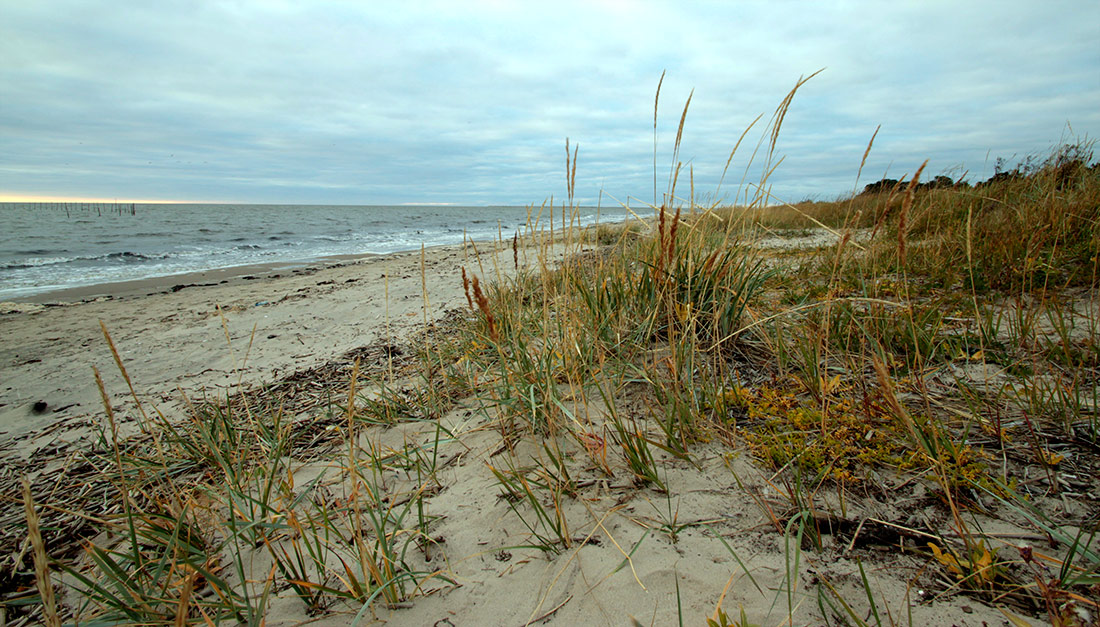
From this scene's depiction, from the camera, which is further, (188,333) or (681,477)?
(188,333)

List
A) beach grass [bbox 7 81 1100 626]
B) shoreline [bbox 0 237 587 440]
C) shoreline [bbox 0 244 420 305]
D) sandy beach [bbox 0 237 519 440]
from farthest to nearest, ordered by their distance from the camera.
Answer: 1. shoreline [bbox 0 244 420 305]
2. sandy beach [bbox 0 237 519 440]
3. shoreline [bbox 0 237 587 440]
4. beach grass [bbox 7 81 1100 626]

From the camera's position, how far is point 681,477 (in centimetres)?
151

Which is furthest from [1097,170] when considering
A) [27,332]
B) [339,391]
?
[27,332]

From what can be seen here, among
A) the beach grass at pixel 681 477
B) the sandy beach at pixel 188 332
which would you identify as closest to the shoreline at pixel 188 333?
the sandy beach at pixel 188 332

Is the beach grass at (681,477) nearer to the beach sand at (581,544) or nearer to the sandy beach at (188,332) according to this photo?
the beach sand at (581,544)

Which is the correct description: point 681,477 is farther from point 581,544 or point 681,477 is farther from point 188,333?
point 188,333

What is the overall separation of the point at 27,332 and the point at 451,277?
518 centimetres

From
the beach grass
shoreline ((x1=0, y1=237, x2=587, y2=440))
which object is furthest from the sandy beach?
the beach grass

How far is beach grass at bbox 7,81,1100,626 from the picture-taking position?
3.60 ft

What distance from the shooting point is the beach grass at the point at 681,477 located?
1.10 metres

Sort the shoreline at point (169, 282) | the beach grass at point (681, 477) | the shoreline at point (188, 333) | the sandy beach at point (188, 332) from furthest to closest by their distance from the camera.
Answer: the shoreline at point (169, 282)
the sandy beach at point (188, 332)
the shoreline at point (188, 333)
the beach grass at point (681, 477)

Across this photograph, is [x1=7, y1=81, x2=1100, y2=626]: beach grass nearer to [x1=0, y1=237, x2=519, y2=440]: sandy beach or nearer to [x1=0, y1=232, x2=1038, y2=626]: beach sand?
[x1=0, y1=232, x2=1038, y2=626]: beach sand

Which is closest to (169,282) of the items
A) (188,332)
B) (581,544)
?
(188,332)

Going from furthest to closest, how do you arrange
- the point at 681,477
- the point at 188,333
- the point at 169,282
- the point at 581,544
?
the point at 169,282 < the point at 188,333 < the point at 681,477 < the point at 581,544
